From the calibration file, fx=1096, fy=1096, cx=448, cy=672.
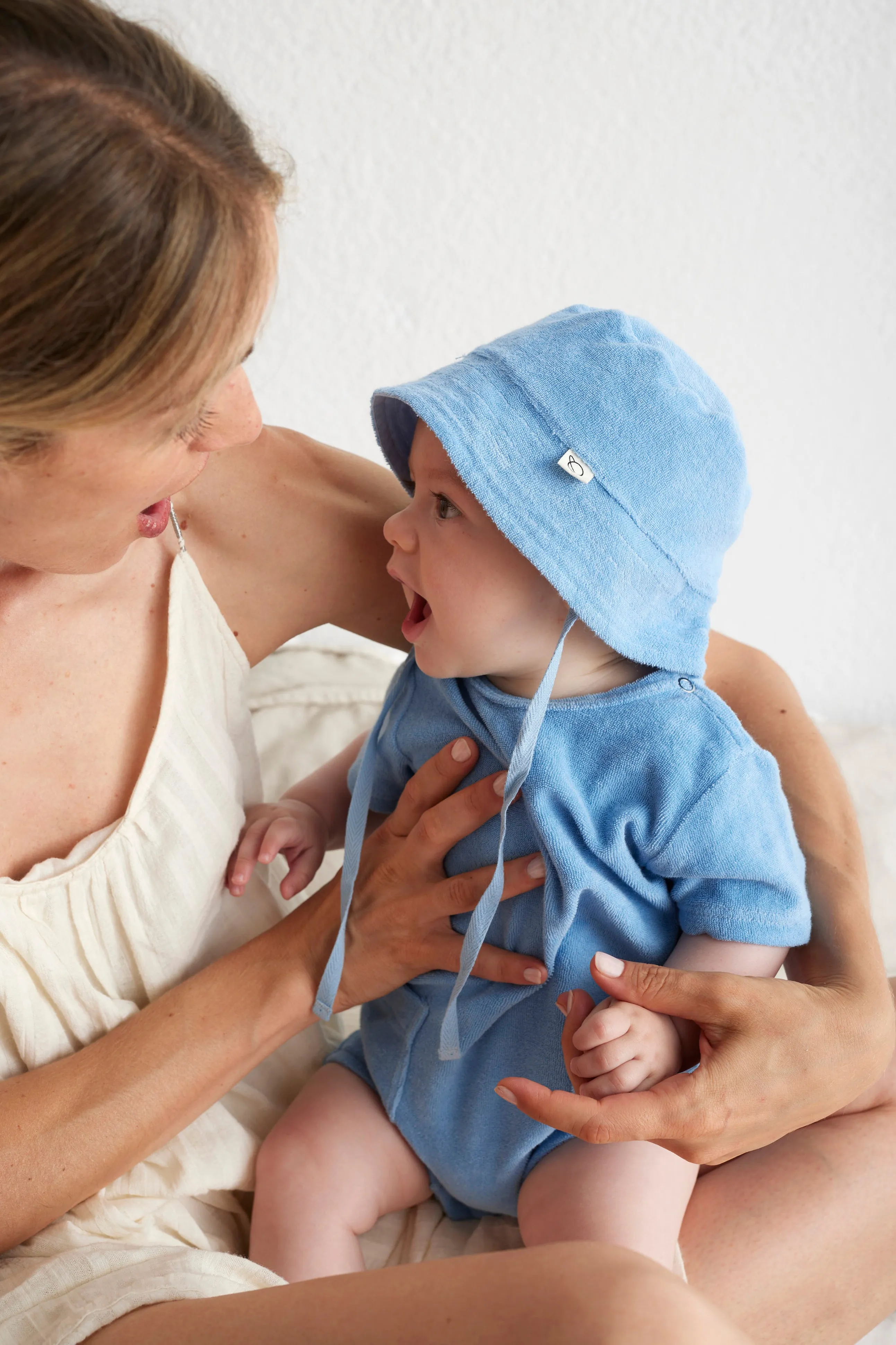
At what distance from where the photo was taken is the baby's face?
0.89 m

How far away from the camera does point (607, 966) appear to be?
0.84m

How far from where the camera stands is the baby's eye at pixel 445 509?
0.91m

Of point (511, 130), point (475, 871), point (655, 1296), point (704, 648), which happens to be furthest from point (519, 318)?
point (655, 1296)

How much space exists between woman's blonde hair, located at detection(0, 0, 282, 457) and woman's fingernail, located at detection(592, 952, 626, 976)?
0.51 metres

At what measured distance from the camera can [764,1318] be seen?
3.14 ft

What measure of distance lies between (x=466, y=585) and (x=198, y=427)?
0.24 metres

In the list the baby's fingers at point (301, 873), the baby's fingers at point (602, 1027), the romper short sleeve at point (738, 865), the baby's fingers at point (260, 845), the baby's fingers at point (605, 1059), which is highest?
the romper short sleeve at point (738, 865)

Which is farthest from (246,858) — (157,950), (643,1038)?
(643,1038)

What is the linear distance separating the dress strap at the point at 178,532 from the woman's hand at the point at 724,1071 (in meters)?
0.55

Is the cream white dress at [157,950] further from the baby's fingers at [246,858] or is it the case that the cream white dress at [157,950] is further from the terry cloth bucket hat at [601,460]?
the terry cloth bucket hat at [601,460]

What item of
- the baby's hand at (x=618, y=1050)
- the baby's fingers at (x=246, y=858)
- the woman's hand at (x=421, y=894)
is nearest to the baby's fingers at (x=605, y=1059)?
the baby's hand at (x=618, y=1050)

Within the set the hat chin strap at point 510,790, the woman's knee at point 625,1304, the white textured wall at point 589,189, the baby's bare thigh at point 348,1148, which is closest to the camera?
the woman's knee at point 625,1304

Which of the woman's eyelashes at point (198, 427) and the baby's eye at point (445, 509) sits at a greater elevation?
the woman's eyelashes at point (198, 427)

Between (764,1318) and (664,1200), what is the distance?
183 millimetres
